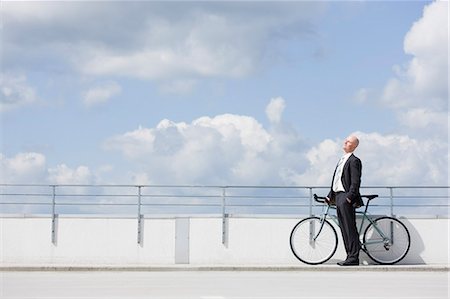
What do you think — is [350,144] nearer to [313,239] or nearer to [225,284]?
[313,239]

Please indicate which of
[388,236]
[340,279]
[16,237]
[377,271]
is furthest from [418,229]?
[16,237]

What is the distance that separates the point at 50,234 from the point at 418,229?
20.6 feet

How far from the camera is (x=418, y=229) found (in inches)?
603

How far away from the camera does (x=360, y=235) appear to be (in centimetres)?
1514

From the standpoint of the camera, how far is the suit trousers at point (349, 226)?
1445 cm

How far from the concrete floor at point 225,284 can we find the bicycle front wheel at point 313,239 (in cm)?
124

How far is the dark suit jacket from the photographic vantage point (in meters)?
14.3

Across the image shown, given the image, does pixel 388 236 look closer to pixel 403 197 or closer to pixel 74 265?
pixel 403 197

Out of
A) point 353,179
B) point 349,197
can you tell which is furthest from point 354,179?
point 349,197

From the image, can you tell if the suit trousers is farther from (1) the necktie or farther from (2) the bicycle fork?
(2) the bicycle fork

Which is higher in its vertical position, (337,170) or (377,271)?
(337,170)

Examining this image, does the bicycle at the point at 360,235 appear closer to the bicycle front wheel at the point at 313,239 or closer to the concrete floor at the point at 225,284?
the bicycle front wheel at the point at 313,239

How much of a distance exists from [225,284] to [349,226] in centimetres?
396

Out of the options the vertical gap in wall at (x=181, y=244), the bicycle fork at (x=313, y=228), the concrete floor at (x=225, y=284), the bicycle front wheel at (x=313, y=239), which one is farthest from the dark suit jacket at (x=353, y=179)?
the vertical gap in wall at (x=181, y=244)
